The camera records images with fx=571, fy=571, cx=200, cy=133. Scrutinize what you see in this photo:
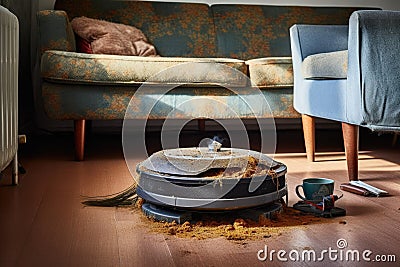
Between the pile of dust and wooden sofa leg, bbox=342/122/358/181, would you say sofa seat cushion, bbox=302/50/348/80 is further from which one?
the pile of dust

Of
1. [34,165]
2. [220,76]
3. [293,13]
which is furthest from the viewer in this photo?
[293,13]

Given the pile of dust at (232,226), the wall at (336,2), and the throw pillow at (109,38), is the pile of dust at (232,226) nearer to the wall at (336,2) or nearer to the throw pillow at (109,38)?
the throw pillow at (109,38)

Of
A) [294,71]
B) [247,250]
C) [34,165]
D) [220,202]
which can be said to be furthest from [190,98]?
[247,250]

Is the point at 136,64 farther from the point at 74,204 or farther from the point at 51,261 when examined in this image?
A: the point at 51,261

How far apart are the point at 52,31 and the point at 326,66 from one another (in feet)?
4.23

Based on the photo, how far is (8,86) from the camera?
68.7 inches

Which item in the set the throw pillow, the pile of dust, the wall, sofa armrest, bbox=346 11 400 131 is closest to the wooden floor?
the pile of dust

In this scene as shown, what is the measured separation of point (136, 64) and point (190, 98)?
1.01 feet

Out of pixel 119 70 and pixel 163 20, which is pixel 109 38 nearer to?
pixel 163 20

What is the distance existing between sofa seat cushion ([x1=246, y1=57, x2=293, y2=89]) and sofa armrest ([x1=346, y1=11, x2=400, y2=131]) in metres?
0.78

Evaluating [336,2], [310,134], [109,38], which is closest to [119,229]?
[310,134]

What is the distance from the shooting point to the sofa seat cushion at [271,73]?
8.99ft

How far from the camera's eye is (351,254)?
1.27 meters

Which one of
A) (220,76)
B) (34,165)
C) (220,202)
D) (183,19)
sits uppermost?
(183,19)
